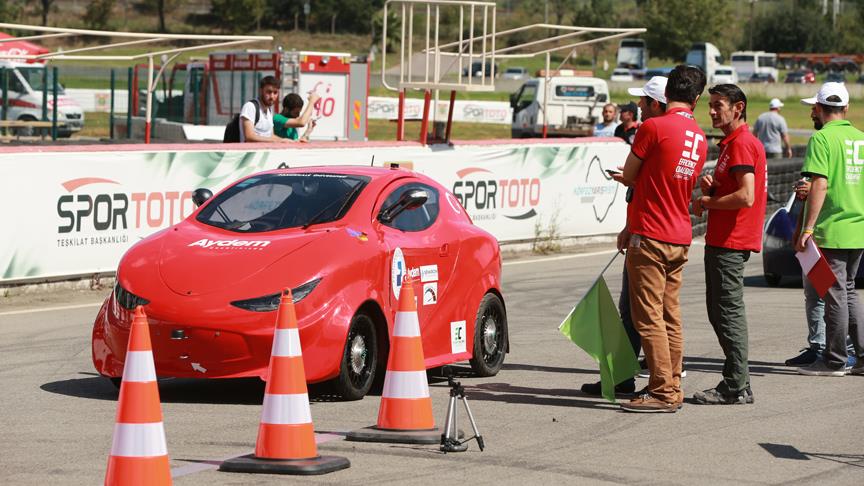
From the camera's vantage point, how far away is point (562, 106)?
43625mm

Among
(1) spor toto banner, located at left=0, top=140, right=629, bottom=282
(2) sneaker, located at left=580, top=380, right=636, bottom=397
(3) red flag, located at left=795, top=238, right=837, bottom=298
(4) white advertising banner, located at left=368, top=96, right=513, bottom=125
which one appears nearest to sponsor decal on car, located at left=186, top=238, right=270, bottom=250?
(1) spor toto banner, located at left=0, top=140, right=629, bottom=282

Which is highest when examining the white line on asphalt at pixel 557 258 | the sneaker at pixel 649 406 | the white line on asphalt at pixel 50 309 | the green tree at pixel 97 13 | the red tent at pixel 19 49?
the green tree at pixel 97 13

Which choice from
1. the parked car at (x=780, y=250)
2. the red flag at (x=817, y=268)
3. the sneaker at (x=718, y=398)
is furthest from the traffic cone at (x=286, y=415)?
the parked car at (x=780, y=250)

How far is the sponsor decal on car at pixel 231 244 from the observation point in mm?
9211

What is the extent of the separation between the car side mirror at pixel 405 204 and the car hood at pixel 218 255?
1.85 ft

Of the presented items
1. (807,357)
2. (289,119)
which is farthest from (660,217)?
(289,119)

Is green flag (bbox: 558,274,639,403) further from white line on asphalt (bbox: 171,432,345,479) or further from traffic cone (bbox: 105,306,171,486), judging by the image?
traffic cone (bbox: 105,306,171,486)

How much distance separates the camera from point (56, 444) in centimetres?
758

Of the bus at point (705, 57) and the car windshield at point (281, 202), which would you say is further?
the bus at point (705, 57)

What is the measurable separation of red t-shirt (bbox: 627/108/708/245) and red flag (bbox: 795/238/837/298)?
1.94 m

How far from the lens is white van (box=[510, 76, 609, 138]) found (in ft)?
140

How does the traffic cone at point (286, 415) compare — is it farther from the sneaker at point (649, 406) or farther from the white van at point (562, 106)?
the white van at point (562, 106)

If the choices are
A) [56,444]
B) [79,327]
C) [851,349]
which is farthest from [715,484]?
[79,327]

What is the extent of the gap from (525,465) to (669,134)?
2.45 m
